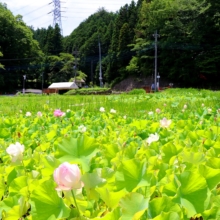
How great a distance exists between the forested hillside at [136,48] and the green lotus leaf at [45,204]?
1576 inches

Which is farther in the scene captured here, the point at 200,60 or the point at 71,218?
the point at 200,60

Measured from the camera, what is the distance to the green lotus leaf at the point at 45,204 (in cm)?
71

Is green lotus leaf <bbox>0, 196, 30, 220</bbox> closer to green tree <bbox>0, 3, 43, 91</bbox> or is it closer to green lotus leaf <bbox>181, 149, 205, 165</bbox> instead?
green lotus leaf <bbox>181, 149, 205, 165</bbox>

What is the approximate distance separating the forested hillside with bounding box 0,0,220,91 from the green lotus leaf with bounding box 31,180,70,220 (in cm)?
4004

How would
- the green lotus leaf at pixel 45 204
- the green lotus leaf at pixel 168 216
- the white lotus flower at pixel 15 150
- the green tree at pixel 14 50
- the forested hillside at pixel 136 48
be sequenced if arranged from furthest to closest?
the green tree at pixel 14 50 < the forested hillside at pixel 136 48 < the white lotus flower at pixel 15 150 < the green lotus leaf at pixel 45 204 < the green lotus leaf at pixel 168 216

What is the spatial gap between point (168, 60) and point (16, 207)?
149ft

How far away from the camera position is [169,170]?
1.00 m

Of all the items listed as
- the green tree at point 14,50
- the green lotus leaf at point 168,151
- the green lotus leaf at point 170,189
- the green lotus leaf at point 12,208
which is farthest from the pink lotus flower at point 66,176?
the green tree at point 14,50

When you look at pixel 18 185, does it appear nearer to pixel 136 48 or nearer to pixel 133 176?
pixel 133 176

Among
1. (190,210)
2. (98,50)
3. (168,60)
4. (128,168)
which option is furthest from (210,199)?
(98,50)

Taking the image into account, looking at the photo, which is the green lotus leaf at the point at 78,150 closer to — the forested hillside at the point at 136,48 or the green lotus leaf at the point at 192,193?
the green lotus leaf at the point at 192,193

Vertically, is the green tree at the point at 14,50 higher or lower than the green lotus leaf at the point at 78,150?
higher

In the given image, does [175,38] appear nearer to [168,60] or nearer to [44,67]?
[168,60]

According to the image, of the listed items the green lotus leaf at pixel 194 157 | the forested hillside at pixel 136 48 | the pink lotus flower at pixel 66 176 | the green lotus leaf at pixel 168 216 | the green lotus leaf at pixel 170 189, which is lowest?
the green lotus leaf at pixel 170 189
